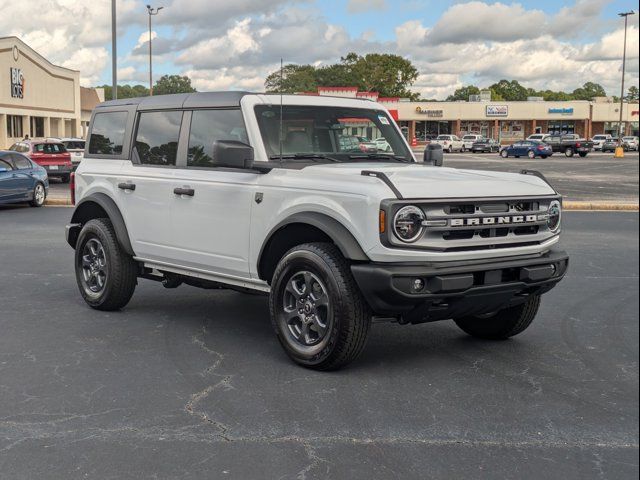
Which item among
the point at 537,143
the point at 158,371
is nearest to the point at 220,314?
the point at 158,371

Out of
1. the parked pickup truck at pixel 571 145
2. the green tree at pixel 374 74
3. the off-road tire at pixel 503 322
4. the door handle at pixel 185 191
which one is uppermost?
the green tree at pixel 374 74

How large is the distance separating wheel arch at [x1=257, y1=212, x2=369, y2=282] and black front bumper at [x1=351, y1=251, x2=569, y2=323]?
147mm

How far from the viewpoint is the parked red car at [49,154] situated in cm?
2691

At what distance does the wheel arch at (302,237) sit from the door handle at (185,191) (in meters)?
0.98

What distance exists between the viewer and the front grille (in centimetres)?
501

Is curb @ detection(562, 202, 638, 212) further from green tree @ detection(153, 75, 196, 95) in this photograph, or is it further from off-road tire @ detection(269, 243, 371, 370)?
off-road tire @ detection(269, 243, 371, 370)

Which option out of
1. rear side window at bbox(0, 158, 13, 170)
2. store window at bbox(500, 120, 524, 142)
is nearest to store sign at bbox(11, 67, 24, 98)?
rear side window at bbox(0, 158, 13, 170)

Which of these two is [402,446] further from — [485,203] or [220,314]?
[220,314]

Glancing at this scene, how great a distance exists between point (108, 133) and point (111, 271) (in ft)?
4.89

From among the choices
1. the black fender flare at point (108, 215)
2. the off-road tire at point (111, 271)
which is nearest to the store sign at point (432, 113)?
the black fender flare at point (108, 215)

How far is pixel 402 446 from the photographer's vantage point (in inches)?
161

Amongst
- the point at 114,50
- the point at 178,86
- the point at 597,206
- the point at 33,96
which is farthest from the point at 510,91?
the point at 178,86

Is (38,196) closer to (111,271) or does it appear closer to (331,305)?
(111,271)

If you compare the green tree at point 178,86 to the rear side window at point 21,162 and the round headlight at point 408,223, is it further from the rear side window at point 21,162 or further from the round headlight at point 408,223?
the rear side window at point 21,162
